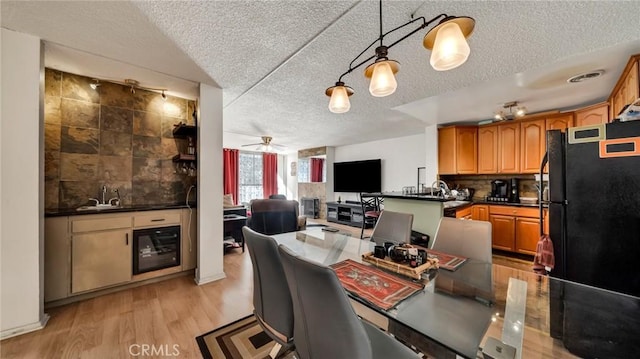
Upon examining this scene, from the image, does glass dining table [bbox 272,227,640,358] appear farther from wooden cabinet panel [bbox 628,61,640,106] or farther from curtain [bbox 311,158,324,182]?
curtain [bbox 311,158,324,182]

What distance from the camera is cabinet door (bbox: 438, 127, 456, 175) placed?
13.7ft

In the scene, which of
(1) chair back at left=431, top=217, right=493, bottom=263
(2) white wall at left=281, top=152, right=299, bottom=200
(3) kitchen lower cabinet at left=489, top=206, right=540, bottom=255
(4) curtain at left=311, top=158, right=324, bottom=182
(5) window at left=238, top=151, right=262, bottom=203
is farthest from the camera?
(2) white wall at left=281, top=152, right=299, bottom=200

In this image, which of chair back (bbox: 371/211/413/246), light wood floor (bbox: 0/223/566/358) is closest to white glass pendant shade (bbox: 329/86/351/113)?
chair back (bbox: 371/211/413/246)

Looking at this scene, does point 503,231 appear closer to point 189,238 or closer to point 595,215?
point 595,215

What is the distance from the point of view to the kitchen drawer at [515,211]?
3.38m

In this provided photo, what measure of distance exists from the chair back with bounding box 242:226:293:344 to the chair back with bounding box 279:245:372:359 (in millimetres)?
308

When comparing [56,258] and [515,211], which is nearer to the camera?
[56,258]

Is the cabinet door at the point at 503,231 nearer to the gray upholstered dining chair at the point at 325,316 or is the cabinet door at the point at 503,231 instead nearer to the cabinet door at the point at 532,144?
the cabinet door at the point at 532,144

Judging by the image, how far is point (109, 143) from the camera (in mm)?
2674

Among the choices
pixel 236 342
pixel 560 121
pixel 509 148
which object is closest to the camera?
pixel 236 342

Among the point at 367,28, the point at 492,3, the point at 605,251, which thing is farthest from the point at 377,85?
the point at 605,251

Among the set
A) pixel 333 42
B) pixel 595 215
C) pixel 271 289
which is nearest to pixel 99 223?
pixel 271 289

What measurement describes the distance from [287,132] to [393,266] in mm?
4261

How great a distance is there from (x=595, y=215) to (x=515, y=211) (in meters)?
2.42
